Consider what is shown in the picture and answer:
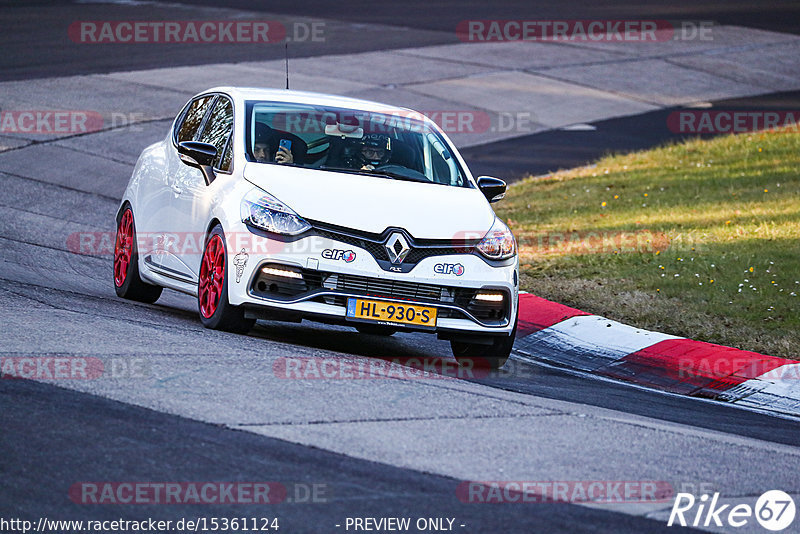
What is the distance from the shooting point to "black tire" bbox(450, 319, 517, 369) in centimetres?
885

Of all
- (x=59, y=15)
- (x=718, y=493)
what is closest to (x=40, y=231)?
(x=718, y=493)

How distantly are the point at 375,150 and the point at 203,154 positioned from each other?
4.08 ft

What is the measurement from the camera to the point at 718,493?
6023 mm

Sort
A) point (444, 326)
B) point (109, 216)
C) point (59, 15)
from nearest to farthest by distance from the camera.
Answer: point (444, 326), point (109, 216), point (59, 15)

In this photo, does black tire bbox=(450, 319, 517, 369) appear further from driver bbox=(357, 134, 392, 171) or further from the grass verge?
the grass verge

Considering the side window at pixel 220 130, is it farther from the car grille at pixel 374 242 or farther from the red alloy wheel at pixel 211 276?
the car grille at pixel 374 242

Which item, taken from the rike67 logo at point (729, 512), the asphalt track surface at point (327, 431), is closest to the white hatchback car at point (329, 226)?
the asphalt track surface at point (327, 431)

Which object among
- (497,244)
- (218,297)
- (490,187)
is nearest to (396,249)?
(497,244)

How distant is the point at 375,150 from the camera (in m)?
9.44

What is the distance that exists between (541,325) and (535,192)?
614 centimetres

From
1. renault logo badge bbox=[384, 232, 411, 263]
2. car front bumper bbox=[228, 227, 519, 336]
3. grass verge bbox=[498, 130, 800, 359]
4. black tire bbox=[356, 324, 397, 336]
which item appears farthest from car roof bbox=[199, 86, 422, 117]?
grass verge bbox=[498, 130, 800, 359]

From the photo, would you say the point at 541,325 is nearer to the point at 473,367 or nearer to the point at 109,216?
the point at 473,367

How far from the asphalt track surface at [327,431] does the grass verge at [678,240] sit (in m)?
1.74

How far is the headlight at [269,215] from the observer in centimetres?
822
